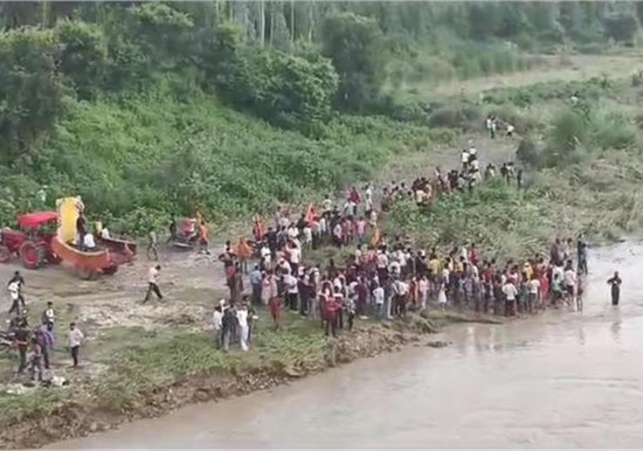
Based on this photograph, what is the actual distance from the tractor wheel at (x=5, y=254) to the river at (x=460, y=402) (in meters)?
7.62

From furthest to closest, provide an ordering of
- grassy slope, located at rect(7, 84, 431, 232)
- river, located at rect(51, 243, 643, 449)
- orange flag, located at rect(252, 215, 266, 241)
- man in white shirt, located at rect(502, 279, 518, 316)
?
grassy slope, located at rect(7, 84, 431, 232) → orange flag, located at rect(252, 215, 266, 241) → man in white shirt, located at rect(502, 279, 518, 316) → river, located at rect(51, 243, 643, 449)

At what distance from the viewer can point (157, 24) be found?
40438 mm

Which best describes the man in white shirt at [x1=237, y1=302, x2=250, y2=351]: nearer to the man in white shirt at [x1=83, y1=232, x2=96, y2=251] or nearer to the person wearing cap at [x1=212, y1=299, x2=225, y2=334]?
the person wearing cap at [x1=212, y1=299, x2=225, y2=334]

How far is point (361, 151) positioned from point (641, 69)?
22.5 m

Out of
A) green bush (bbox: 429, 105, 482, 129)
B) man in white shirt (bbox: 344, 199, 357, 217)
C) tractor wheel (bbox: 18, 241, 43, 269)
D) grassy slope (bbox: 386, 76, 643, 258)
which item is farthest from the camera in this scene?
green bush (bbox: 429, 105, 482, 129)

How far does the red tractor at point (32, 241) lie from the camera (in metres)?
25.5

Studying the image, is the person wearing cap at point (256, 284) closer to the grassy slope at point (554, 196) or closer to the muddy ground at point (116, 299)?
the muddy ground at point (116, 299)

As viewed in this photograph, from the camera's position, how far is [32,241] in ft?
84.0

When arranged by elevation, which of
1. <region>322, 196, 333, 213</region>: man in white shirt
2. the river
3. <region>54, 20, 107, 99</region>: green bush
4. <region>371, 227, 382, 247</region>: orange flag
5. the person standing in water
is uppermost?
<region>54, 20, 107, 99</region>: green bush

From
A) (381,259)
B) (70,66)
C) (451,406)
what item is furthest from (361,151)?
(451,406)

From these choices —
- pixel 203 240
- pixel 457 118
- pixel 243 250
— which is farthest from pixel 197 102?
pixel 243 250

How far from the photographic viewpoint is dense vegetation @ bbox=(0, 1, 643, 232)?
3173 cm

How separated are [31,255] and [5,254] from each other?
0.73 meters

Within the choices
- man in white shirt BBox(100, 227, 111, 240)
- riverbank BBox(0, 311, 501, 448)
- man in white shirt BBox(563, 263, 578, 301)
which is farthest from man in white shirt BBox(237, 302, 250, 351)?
man in white shirt BBox(563, 263, 578, 301)
